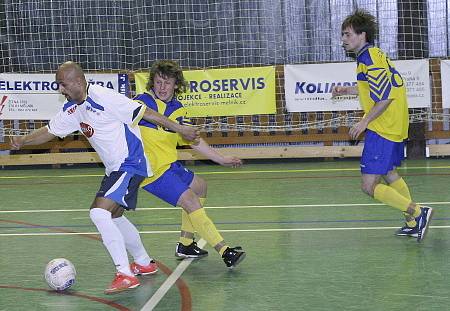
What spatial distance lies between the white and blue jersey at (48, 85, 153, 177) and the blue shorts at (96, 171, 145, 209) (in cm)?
5

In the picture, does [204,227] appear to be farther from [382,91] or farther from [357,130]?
[382,91]

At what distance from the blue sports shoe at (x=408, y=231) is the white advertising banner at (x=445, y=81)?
7.06m

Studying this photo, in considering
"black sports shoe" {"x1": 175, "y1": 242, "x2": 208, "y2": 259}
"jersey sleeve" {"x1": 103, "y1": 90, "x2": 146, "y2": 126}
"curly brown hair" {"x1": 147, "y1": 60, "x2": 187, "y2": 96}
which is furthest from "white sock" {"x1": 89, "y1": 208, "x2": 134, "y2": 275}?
"curly brown hair" {"x1": 147, "y1": 60, "x2": 187, "y2": 96}

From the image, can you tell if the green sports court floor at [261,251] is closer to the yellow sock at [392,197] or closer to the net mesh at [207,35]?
the yellow sock at [392,197]

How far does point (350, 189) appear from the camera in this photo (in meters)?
10.4

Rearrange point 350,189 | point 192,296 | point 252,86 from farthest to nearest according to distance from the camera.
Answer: point 252,86
point 350,189
point 192,296

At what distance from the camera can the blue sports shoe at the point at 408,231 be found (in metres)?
6.96

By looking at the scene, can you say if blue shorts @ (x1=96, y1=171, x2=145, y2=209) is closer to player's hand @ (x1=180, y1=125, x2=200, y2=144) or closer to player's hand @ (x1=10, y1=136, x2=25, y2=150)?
player's hand @ (x1=180, y1=125, x2=200, y2=144)

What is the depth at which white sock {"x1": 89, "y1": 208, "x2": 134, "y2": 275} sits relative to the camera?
5426mm

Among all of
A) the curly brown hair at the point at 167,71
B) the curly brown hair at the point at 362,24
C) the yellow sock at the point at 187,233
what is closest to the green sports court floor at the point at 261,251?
the yellow sock at the point at 187,233

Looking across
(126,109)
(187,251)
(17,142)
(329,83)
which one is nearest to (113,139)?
(126,109)

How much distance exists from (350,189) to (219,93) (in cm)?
441

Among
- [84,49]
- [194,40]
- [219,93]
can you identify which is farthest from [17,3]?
[219,93]

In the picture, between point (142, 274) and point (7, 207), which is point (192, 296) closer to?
point (142, 274)
